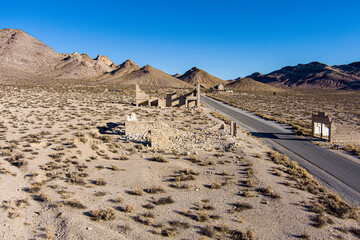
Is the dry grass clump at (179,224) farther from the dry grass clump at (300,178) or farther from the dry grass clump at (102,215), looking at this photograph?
the dry grass clump at (300,178)

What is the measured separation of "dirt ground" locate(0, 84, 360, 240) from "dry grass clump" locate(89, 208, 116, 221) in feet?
0.11

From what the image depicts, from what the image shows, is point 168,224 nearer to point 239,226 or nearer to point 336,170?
point 239,226

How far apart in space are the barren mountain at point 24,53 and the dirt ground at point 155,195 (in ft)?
459

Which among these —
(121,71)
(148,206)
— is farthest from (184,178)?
(121,71)

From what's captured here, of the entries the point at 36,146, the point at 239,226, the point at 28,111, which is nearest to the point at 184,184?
the point at 239,226

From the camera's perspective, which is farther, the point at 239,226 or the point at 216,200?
the point at 216,200

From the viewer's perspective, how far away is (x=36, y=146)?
51.2ft

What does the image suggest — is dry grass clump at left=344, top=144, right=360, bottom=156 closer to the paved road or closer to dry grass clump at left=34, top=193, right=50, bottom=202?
the paved road

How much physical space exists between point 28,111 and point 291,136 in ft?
101

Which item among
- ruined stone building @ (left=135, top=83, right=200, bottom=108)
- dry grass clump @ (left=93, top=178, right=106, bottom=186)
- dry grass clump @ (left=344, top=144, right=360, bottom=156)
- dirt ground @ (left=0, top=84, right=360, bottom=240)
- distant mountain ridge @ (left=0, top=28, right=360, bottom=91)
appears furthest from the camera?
distant mountain ridge @ (left=0, top=28, right=360, bottom=91)

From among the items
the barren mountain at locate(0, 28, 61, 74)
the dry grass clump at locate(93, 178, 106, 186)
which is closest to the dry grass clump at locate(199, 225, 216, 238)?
the dry grass clump at locate(93, 178, 106, 186)

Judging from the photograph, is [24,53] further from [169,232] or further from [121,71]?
[169,232]

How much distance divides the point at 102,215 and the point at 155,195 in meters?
2.38

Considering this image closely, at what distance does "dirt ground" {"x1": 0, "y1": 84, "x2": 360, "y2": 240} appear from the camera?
7.55 m
